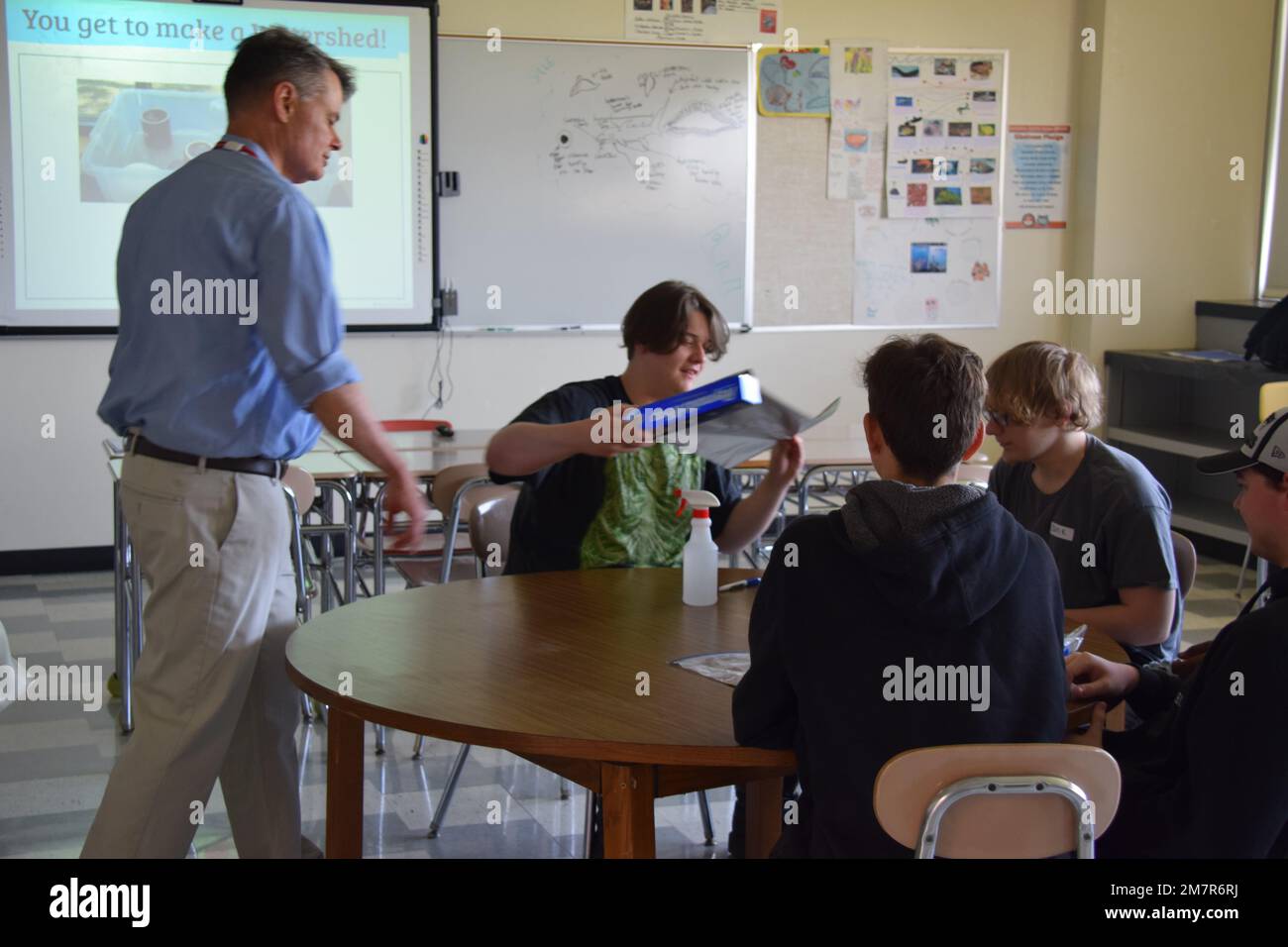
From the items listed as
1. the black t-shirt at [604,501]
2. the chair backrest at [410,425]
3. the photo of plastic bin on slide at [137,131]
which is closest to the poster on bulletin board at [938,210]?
the chair backrest at [410,425]

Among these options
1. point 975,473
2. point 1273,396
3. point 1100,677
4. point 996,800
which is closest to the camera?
point 996,800

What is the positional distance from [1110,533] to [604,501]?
0.92m

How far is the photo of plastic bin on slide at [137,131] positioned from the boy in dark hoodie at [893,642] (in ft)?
13.7

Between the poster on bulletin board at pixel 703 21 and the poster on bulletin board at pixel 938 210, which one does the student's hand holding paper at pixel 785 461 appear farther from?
the poster on bulletin board at pixel 938 210

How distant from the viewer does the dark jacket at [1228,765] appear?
5.32 feet

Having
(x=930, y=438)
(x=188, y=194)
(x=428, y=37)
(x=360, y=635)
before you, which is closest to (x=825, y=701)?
(x=930, y=438)

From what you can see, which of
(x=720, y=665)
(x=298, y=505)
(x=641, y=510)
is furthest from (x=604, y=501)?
(x=298, y=505)

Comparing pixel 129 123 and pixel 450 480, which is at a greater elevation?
pixel 129 123

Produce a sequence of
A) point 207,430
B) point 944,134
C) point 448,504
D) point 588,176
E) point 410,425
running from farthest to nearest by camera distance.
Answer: point 944,134
point 588,176
point 410,425
point 448,504
point 207,430

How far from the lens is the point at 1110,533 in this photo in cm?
237

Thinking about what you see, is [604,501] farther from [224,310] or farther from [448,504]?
[448,504]

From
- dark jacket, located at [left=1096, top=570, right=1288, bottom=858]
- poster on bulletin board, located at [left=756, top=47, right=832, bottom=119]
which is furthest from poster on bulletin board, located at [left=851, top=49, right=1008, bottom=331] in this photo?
dark jacket, located at [left=1096, top=570, right=1288, bottom=858]
